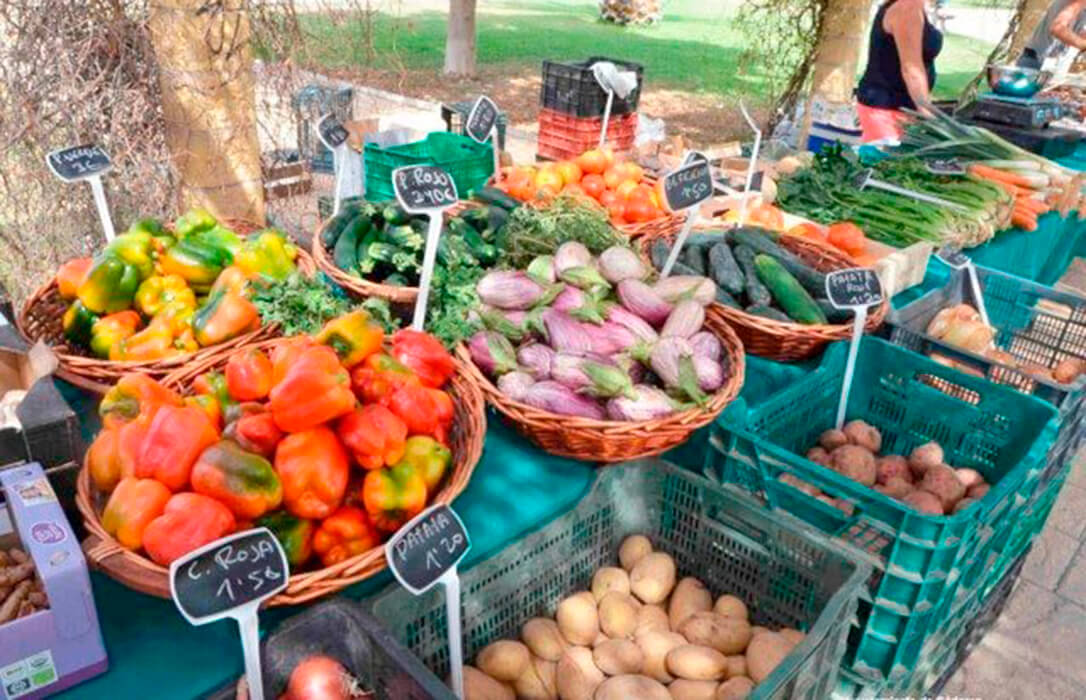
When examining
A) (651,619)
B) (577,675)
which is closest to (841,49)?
(651,619)

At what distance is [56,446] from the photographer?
1382mm

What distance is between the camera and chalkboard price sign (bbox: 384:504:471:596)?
3.92 feet

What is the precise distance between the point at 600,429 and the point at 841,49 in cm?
706

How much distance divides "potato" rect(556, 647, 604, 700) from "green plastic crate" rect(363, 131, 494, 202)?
2.09 metres

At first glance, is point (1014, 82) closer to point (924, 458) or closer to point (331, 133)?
point (924, 458)

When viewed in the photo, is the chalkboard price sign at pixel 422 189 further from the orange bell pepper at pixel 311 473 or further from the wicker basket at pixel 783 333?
the wicker basket at pixel 783 333

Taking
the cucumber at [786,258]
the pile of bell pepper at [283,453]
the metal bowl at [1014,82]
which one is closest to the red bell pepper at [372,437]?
the pile of bell pepper at [283,453]

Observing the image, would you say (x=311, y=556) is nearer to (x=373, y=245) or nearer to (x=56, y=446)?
(x=56, y=446)

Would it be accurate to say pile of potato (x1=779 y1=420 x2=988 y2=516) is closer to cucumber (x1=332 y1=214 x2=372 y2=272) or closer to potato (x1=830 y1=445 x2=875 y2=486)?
potato (x1=830 y1=445 x2=875 y2=486)

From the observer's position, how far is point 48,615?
1142 mm

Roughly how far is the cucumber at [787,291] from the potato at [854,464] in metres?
0.42

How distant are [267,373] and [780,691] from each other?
1.05 metres

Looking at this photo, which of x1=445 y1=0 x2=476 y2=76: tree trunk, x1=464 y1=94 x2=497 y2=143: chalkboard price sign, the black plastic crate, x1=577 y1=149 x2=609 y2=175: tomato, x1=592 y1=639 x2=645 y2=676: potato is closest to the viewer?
x1=592 y1=639 x2=645 y2=676: potato

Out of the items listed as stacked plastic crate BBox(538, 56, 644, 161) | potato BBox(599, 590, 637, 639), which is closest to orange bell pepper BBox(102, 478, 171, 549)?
potato BBox(599, 590, 637, 639)
